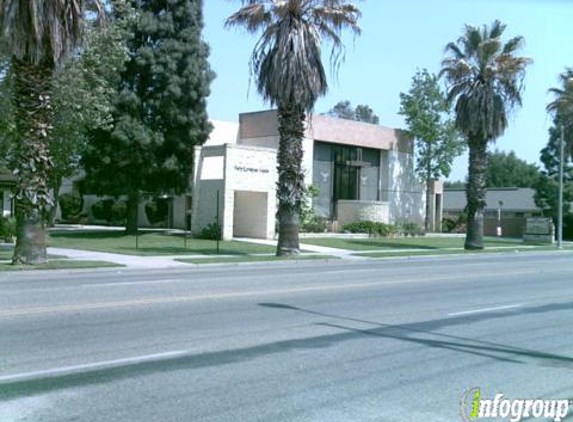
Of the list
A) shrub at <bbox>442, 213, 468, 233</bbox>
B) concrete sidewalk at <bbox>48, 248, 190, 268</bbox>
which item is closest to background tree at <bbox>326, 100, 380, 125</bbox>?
shrub at <bbox>442, 213, 468, 233</bbox>

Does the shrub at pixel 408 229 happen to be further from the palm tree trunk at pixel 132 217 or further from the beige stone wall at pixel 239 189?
the palm tree trunk at pixel 132 217

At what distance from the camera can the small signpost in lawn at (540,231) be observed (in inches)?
1927

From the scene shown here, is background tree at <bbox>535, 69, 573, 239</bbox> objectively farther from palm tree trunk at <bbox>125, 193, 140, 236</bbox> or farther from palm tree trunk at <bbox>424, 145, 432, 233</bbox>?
palm tree trunk at <bbox>125, 193, 140, 236</bbox>

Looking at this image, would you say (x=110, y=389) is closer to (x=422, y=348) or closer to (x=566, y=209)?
(x=422, y=348)

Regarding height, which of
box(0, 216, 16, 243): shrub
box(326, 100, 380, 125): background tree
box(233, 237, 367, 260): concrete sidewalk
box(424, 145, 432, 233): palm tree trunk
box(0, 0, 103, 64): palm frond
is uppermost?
box(326, 100, 380, 125): background tree

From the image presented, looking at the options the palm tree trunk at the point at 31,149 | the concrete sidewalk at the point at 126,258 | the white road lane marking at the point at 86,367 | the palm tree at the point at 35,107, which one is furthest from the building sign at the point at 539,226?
the white road lane marking at the point at 86,367

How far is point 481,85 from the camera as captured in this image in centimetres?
3706

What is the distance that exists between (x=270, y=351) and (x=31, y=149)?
47.0 ft

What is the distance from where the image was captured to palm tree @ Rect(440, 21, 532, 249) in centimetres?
3666

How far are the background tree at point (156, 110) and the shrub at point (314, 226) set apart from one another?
8.25m

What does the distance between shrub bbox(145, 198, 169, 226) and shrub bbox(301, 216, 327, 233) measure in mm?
12107

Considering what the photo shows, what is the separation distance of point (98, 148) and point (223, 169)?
654 centimetres

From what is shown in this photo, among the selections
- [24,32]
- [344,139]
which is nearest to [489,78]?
[344,139]

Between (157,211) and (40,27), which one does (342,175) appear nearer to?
(157,211)
